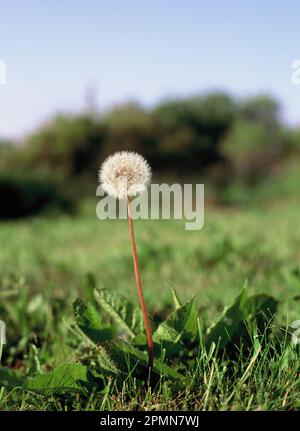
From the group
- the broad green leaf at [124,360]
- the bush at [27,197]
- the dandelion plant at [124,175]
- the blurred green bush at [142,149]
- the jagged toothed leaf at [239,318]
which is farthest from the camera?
the blurred green bush at [142,149]

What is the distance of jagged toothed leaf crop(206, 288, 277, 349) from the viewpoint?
1.77 metres

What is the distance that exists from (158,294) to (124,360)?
1573mm

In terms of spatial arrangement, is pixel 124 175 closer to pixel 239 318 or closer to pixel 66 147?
pixel 239 318

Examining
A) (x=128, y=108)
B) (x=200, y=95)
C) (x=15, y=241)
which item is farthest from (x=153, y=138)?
(x=15, y=241)

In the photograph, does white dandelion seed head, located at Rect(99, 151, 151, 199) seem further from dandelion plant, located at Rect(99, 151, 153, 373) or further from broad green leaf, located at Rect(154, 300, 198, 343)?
broad green leaf, located at Rect(154, 300, 198, 343)

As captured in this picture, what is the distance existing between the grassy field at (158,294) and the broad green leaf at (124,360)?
0.03 metres

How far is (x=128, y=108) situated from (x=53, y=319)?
13.4 metres

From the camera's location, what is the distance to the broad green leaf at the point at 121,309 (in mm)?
1917

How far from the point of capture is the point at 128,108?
614 inches

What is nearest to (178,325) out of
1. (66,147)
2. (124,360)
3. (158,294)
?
(124,360)

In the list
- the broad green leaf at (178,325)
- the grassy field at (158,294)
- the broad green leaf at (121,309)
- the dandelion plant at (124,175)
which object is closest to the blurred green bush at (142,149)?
the grassy field at (158,294)

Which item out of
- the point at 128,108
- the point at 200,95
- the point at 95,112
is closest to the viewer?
the point at 95,112

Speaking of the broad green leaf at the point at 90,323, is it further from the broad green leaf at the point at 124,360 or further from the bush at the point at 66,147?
the bush at the point at 66,147
